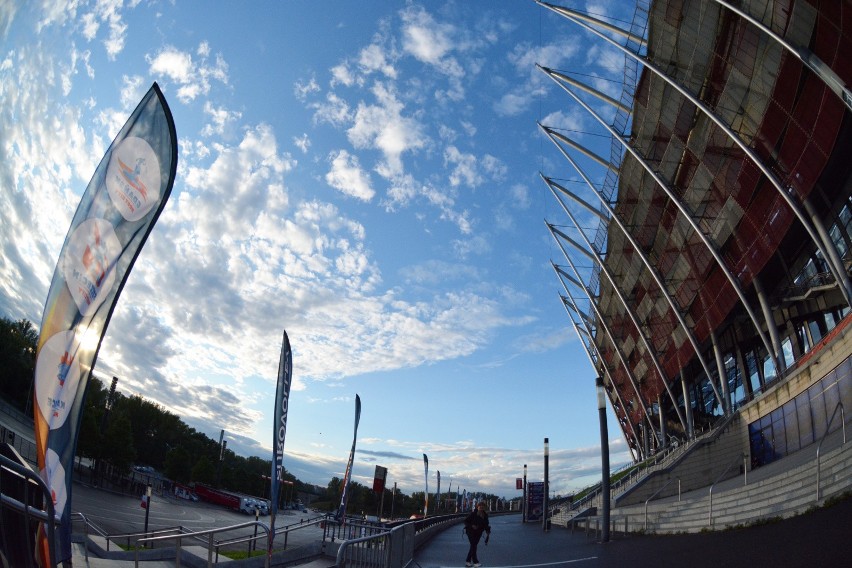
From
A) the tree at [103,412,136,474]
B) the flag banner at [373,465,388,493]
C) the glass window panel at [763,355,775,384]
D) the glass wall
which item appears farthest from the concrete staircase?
the tree at [103,412,136,474]

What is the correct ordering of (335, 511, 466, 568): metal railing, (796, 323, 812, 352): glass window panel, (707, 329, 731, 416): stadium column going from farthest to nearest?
1. (707, 329, 731, 416): stadium column
2. (796, 323, 812, 352): glass window panel
3. (335, 511, 466, 568): metal railing

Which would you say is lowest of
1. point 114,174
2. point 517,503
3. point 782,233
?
point 517,503

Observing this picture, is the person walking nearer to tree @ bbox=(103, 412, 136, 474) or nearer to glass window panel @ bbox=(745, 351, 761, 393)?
glass window panel @ bbox=(745, 351, 761, 393)

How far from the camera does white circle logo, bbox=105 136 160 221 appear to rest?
553cm

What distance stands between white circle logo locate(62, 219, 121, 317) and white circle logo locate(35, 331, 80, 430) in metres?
0.40

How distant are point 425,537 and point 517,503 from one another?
57.2 metres

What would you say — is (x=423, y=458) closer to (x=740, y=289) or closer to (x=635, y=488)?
(x=635, y=488)

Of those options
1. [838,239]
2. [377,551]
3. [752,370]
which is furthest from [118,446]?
[838,239]

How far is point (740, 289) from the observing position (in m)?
27.1

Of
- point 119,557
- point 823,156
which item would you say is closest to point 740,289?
point 823,156

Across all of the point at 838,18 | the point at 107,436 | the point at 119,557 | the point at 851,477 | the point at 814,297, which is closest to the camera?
the point at 851,477

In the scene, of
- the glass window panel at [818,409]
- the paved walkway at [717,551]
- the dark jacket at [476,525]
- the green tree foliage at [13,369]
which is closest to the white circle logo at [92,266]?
the paved walkway at [717,551]

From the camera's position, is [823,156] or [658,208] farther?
[658,208]

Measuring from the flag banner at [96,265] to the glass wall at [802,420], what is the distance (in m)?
20.2
